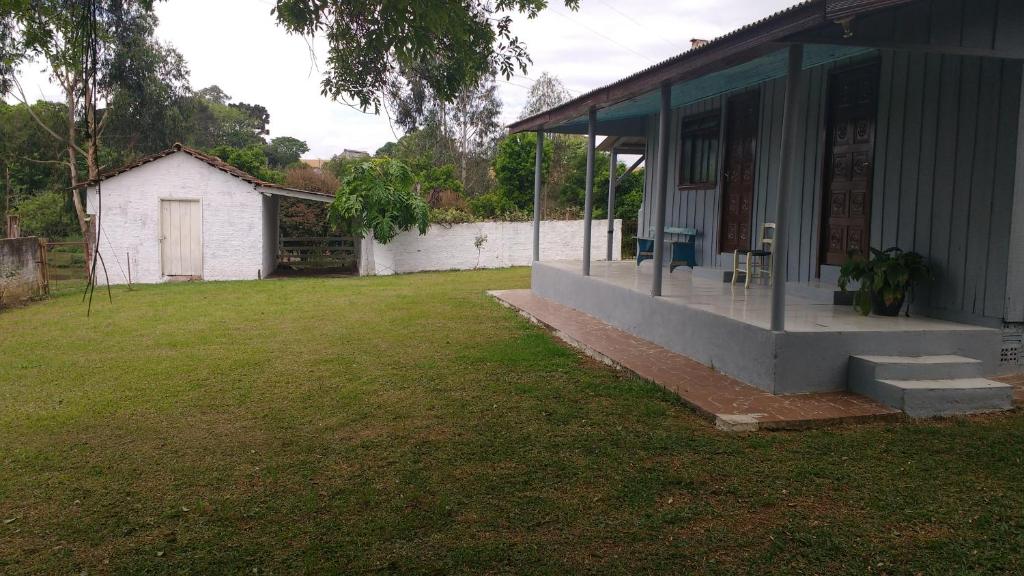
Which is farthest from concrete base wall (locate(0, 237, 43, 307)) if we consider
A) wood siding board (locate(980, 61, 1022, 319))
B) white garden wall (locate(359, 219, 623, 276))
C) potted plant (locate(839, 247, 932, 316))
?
wood siding board (locate(980, 61, 1022, 319))

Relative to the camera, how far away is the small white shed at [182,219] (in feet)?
52.8

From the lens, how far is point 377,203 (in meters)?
16.4

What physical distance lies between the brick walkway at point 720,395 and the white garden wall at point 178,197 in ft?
35.2

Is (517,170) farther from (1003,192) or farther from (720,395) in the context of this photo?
(720,395)

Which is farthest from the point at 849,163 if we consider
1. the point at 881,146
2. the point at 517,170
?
the point at 517,170

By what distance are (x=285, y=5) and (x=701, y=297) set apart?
16.1 ft

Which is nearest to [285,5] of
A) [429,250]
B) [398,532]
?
[398,532]

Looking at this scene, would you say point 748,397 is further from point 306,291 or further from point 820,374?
point 306,291

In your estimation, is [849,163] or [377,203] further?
[377,203]

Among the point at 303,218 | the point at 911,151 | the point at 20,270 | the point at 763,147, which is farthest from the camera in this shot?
the point at 303,218

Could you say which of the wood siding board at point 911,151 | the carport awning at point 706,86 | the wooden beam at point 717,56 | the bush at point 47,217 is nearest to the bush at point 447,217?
the carport awning at point 706,86

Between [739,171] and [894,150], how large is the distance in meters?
2.85

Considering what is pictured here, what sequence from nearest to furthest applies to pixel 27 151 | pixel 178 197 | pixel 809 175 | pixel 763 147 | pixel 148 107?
pixel 809 175 < pixel 763 147 < pixel 178 197 < pixel 148 107 < pixel 27 151

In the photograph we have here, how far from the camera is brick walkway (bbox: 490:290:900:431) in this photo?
4.84 metres
